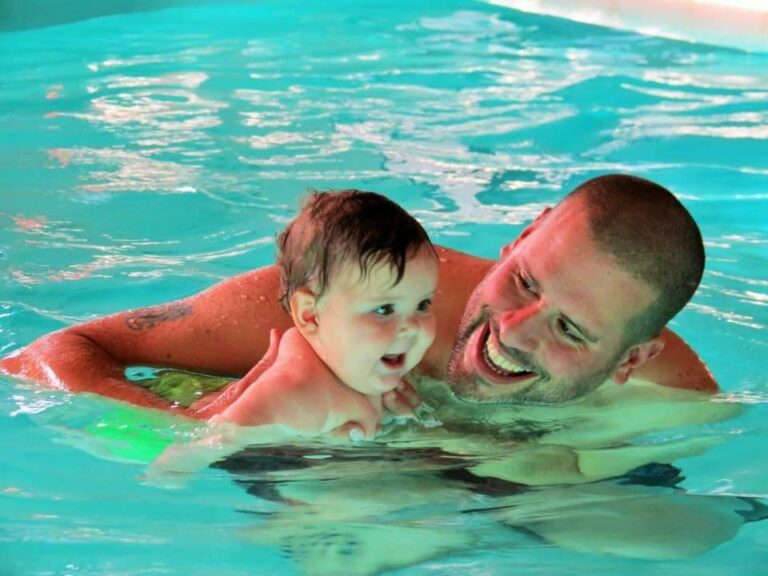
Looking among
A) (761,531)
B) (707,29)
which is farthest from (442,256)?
(707,29)

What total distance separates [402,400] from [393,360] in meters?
0.26

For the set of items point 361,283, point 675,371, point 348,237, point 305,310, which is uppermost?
point 348,237

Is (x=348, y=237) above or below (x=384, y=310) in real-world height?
above

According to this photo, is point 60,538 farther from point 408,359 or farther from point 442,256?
point 442,256

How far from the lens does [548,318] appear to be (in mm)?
3730

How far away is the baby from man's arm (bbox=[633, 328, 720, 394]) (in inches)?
42.1

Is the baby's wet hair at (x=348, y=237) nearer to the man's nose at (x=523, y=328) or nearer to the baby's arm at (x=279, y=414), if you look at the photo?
the baby's arm at (x=279, y=414)

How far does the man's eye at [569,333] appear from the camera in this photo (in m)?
3.75

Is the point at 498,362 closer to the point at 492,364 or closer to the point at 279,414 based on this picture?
the point at 492,364

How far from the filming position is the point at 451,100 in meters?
8.63

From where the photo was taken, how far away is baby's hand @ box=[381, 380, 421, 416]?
11.9ft

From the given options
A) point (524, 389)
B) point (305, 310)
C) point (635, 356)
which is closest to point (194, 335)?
point (305, 310)

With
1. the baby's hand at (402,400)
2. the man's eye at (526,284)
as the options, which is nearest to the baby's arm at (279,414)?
the baby's hand at (402,400)

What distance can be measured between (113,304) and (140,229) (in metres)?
0.92
